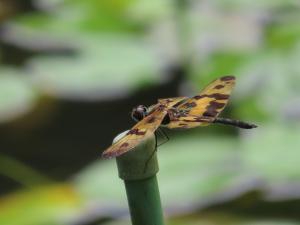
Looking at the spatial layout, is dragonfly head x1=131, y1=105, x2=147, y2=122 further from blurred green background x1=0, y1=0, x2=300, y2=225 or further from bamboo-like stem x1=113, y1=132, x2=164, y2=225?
blurred green background x1=0, y1=0, x2=300, y2=225

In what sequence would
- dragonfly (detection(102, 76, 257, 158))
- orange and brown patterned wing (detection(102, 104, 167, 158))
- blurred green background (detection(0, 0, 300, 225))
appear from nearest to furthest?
orange and brown patterned wing (detection(102, 104, 167, 158)) → dragonfly (detection(102, 76, 257, 158)) → blurred green background (detection(0, 0, 300, 225))

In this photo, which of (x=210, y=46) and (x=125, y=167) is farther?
(x=210, y=46)

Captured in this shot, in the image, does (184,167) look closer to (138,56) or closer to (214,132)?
(214,132)

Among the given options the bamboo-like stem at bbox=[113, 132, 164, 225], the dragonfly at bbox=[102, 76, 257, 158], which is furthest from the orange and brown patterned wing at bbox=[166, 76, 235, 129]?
the bamboo-like stem at bbox=[113, 132, 164, 225]

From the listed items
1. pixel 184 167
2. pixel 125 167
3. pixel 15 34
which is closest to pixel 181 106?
pixel 125 167

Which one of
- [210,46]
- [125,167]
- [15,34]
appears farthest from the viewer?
[15,34]

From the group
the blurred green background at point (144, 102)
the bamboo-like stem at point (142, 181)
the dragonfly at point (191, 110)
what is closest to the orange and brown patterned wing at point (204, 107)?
the dragonfly at point (191, 110)

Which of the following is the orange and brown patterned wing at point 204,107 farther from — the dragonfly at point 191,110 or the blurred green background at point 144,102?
the blurred green background at point 144,102
